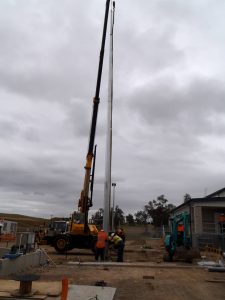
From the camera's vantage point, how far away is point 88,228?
22922 millimetres

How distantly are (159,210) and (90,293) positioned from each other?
306 ft

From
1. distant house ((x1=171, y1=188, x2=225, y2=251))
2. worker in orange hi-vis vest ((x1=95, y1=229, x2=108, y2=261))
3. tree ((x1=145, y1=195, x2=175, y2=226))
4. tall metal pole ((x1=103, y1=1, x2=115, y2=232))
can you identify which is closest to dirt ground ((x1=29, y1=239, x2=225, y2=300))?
worker in orange hi-vis vest ((x1=95, y1=229, x2=108, y2=261))

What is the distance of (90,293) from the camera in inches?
377

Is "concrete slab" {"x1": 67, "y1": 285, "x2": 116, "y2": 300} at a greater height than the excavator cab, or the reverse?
the excavator cab

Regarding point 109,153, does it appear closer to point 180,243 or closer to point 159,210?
point 180,243

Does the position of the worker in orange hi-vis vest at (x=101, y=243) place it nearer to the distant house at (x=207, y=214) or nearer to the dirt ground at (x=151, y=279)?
the dirt ground at (x=151, y=279)

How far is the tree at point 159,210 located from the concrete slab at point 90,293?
8577 centimetres

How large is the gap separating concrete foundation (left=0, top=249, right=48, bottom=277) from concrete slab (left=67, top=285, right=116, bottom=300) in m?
3.28

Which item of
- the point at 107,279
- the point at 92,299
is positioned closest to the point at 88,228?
the point at 107,279

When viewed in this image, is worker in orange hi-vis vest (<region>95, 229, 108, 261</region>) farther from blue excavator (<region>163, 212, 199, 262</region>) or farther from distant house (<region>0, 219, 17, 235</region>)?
distant house (<region>0, 219, 17, 235</region>)

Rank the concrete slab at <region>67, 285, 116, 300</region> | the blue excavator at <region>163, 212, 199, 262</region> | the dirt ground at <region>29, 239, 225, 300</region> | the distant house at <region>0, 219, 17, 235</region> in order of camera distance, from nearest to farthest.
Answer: the concrete slab at <region>67, 285, 116, 300</region> → the dirt ground at <region>29, 239, 225, 300</region> → the blue excavator at <region>163, 212, 199, 262</region> → the distant house at <region>0, 219, 17, 235</region>

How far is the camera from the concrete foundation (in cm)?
1262

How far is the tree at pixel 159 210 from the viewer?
96500 mm

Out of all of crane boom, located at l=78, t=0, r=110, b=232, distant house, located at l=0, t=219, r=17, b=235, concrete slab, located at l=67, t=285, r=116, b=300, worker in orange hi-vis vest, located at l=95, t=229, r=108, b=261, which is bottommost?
concrete slab, located at l=67, t=285, r=116, b=300
